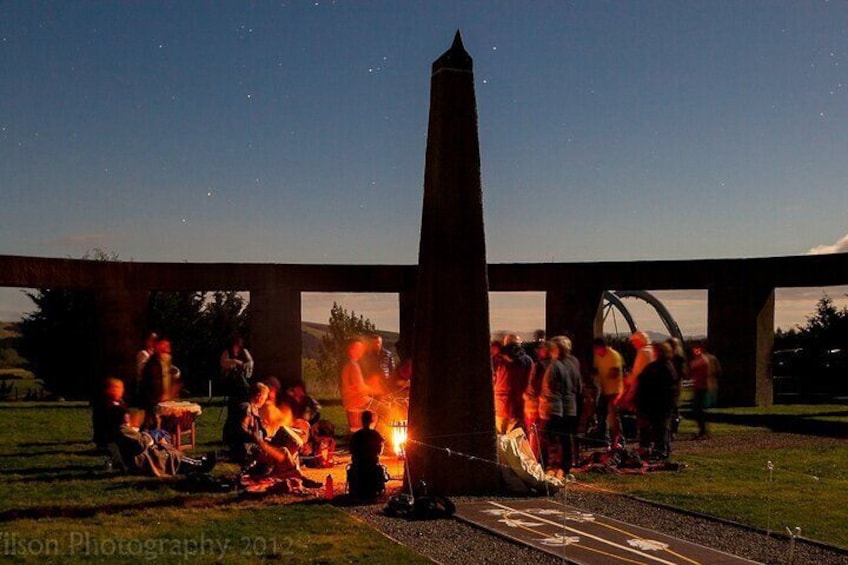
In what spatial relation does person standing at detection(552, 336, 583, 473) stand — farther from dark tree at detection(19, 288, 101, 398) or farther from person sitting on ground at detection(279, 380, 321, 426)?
dark tree at detection(19, 288, 101, 398)

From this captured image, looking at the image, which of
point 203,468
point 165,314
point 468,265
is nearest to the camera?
point 468,265

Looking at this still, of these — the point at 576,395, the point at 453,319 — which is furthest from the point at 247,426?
the point at 576,395

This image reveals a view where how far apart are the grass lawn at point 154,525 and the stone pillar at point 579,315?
39.4 ft

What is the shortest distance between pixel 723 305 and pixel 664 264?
1.99 metres

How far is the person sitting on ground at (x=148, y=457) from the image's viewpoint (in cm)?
1122

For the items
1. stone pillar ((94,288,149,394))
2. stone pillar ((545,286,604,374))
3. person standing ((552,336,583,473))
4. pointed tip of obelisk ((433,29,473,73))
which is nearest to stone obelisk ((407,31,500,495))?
pointed tip of obelisk ((433,29,473,73))

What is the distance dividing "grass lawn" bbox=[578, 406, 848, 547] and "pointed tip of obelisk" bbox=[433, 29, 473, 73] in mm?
5496

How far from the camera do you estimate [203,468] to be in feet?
36.7

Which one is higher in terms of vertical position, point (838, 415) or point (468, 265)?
point (468, 265)

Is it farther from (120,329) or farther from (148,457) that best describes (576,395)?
(120,329)

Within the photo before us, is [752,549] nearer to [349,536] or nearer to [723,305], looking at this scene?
[349,536]

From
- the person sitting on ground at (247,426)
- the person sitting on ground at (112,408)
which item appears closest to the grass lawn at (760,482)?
the person sitting on ground at (247,426)

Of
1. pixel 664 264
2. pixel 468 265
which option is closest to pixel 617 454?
pixel 468 265

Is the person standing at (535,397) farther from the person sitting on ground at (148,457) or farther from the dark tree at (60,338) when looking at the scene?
the dark tree at (60,338)
